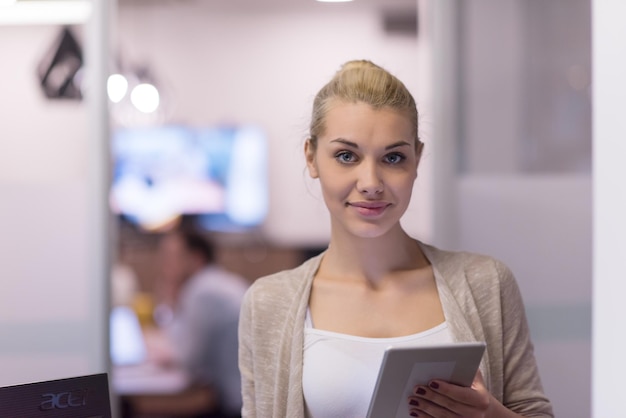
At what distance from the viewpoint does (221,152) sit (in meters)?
7.87

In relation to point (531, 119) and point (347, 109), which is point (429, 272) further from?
point (531, 119)

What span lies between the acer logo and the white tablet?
1.81ft

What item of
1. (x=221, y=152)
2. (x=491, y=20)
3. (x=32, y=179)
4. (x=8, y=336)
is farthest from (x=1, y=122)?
(x=221, y=152)

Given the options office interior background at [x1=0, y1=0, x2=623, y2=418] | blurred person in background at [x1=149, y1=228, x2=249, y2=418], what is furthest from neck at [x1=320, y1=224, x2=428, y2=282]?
blurred person in background at [x1=149, y1=228, x2=249, y2=418]

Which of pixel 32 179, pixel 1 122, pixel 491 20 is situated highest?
pixel 491 20

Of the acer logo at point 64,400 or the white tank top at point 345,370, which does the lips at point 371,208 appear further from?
the acer logo at point 64,400

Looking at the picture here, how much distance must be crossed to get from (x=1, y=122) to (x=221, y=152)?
4232mm

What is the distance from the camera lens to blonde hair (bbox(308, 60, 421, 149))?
2199mm

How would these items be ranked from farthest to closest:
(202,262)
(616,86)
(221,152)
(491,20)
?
(221,152), (202,262), (491,20), (616,86)

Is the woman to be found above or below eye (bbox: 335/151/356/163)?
below

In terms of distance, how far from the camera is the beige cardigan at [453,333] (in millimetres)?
2184

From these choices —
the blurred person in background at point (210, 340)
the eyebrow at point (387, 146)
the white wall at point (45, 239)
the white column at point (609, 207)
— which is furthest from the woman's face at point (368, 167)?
the blurred person in background at point (210, 340)

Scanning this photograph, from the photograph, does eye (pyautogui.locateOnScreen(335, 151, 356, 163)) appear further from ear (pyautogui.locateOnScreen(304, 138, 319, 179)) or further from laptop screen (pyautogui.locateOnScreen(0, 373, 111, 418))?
laptop screen (pyautogui.locateOnScreen(0, 373, 111, 418))

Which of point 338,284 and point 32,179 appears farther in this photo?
point 32,179
